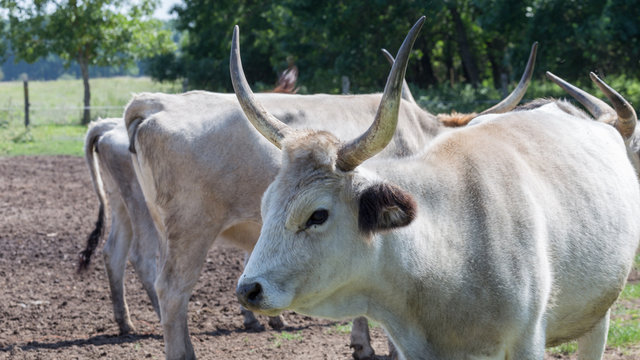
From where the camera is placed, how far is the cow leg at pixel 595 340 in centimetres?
400

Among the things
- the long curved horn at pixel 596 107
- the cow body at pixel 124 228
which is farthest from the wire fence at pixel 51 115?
the long curved horn at pixel 596 107

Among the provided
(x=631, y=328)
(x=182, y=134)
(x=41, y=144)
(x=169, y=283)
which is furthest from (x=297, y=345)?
(x=41, y=144)

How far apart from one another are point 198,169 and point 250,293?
8.02 ft

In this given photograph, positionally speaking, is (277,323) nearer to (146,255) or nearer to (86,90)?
(146,255)

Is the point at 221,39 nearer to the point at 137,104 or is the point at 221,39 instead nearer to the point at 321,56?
the point at 321,56

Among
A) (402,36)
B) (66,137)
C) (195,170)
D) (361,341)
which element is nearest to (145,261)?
(195,170)

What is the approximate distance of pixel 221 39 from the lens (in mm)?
35719

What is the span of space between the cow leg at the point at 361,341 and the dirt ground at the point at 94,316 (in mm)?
133

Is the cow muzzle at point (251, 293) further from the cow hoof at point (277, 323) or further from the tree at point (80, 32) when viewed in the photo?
the tree at point (80, 32)

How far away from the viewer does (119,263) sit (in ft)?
21.6

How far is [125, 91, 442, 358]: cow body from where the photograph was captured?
5211mm

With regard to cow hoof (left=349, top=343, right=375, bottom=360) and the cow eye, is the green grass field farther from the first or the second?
the cow eye

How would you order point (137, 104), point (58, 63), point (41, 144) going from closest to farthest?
1. point (137, 104)
2. point (41, 144)
3. point (58, 63)

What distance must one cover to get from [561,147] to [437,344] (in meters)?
1.23
